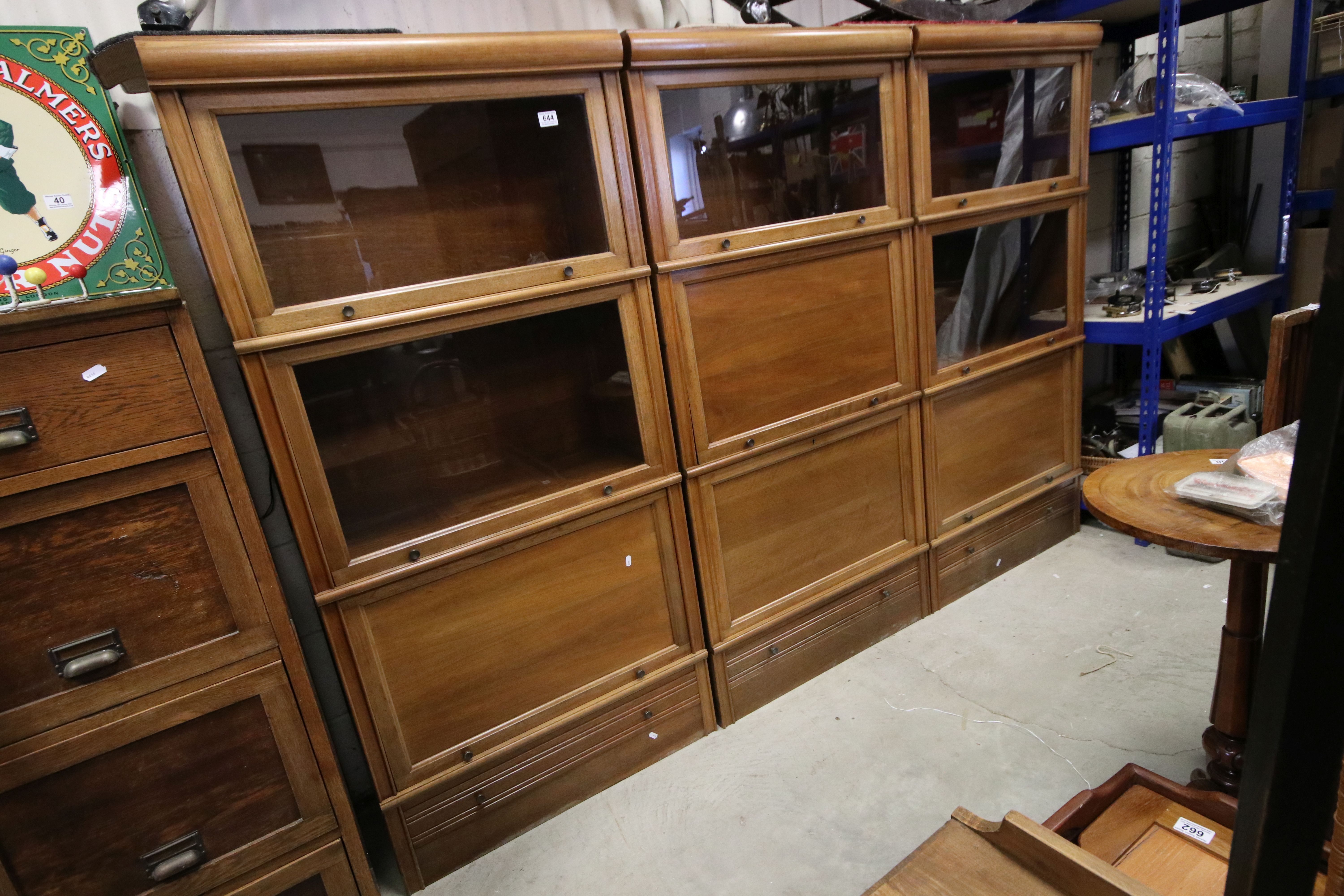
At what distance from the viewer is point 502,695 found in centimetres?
165

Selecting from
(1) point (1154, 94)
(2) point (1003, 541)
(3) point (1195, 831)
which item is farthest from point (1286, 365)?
(1) point (1154, 94)

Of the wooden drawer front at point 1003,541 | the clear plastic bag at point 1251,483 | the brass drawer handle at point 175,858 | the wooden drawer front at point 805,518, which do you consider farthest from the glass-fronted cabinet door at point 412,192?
the wooden drawer front at point 1003,541

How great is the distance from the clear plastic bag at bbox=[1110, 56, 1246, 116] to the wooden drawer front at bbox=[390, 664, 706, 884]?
240 cm

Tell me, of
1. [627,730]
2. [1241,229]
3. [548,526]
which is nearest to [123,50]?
[548,526]

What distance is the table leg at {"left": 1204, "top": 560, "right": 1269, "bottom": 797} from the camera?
54.4 inches

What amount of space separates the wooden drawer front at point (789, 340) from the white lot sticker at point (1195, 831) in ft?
3.69

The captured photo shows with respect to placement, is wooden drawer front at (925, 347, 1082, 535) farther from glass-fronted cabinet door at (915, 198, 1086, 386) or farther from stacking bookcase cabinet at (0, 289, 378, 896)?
stacking bookcase cabinet at (0, 289, 378, 896)

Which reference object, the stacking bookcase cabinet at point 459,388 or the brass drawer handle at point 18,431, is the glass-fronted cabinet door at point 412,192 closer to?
the stacking bookcase cabinet at point 459,388

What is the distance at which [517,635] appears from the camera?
5.40 ft

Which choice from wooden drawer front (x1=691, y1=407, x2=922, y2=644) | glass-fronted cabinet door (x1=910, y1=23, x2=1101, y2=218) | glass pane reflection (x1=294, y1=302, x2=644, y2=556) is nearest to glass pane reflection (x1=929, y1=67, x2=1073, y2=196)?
glass-fronted cabinet door (x1=910, y1=23, x2=1101, y2=218)

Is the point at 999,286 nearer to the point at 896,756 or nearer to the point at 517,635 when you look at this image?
the point at 896,756

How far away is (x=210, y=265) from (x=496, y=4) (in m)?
1.07

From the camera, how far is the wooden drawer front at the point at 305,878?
4.51 ft

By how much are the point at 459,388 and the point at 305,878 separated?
42.0 inches
